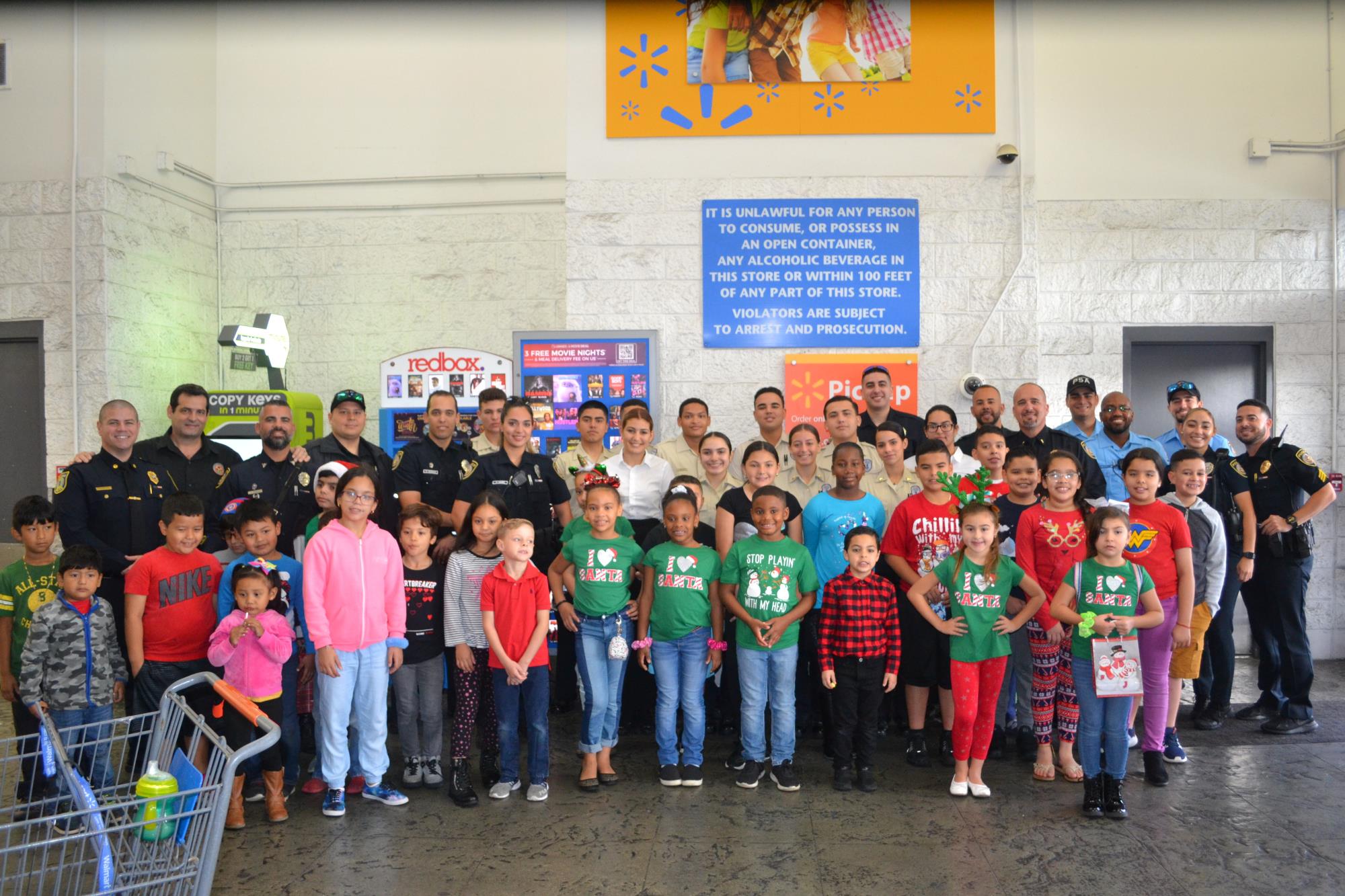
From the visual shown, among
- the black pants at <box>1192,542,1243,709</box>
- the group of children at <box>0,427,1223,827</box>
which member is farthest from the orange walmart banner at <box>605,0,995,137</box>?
the black pants at <box>1192,542,1243,709</box>

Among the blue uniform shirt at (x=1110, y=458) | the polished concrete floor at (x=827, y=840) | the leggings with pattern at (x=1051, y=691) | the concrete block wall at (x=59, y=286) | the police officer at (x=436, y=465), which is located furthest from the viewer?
the concrete block wall at (x=59, y=286)

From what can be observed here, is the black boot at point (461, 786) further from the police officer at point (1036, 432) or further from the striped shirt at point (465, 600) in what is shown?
the police officer at point (1036, 432)

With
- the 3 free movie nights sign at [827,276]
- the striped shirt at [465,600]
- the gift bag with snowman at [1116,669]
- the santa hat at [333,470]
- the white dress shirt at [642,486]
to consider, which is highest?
the 3 free movie nights sign at [827,276]

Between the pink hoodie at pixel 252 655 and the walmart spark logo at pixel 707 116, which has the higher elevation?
the walmart spark logo at pixel 707 116

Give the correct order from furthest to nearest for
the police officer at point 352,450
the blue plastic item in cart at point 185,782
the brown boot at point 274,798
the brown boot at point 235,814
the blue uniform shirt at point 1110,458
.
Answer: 1. the blue uniform shirt at point 1110,458
2. the police officer at point 352,450
3. the brown boot at point 274,798
4. the brown boot at point 235,814
5. the blue plastic item in cart at point 185,782

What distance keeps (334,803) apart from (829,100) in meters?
4.80

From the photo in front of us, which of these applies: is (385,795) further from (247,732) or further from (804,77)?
(804,77)

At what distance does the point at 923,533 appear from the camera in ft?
13.8

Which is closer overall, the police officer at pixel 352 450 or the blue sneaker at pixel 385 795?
the blue sneaker at pixel 385 795

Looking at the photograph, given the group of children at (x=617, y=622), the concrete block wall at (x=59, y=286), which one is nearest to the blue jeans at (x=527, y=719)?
the group of children at (x=617, y=622)

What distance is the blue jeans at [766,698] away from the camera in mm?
3945

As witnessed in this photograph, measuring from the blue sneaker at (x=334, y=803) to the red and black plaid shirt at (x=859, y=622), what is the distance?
2.04m

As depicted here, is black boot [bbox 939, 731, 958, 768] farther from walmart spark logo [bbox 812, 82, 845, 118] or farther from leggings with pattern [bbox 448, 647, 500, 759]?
walmart spark logo [bbox 812, 82, 845, 118]

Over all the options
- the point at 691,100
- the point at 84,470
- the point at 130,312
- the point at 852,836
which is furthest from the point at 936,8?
the point at 130,312
